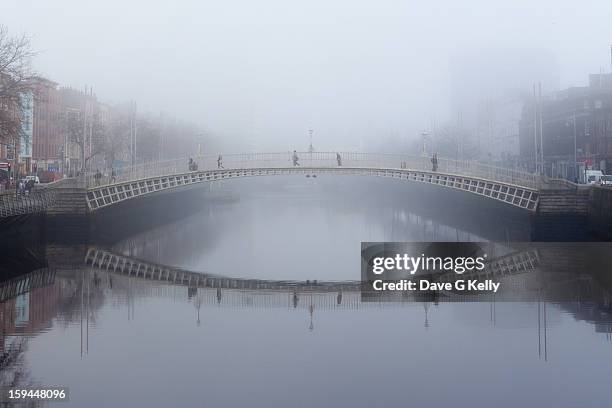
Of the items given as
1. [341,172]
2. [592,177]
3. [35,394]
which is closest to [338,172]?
[341,172]

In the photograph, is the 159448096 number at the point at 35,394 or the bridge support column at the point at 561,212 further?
the bridge support column at the point at 561,212

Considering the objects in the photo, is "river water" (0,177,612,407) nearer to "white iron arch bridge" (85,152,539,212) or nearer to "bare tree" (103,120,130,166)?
"white iron arch bridge" (85,152,539,212)

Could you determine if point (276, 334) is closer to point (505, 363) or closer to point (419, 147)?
point (505, 363)

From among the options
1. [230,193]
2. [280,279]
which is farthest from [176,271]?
[230,193]

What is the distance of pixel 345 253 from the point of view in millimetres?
A: 39094

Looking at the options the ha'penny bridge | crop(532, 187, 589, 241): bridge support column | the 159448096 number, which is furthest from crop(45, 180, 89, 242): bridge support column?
the 159448096 number

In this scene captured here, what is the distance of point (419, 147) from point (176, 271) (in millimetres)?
64916

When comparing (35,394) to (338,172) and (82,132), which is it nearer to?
(338,172)

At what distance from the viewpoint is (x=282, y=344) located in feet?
66.7

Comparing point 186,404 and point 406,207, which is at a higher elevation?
point 406,207

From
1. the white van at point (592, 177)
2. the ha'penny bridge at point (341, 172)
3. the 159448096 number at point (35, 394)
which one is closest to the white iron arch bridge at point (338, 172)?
the ha'penny bridge at point (341, 172)

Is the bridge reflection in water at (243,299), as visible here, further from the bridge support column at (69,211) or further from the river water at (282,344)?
the bridge support column at (69,211)

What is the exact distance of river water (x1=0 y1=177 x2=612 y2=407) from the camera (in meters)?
16.4

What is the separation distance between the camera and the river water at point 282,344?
1641 cm
